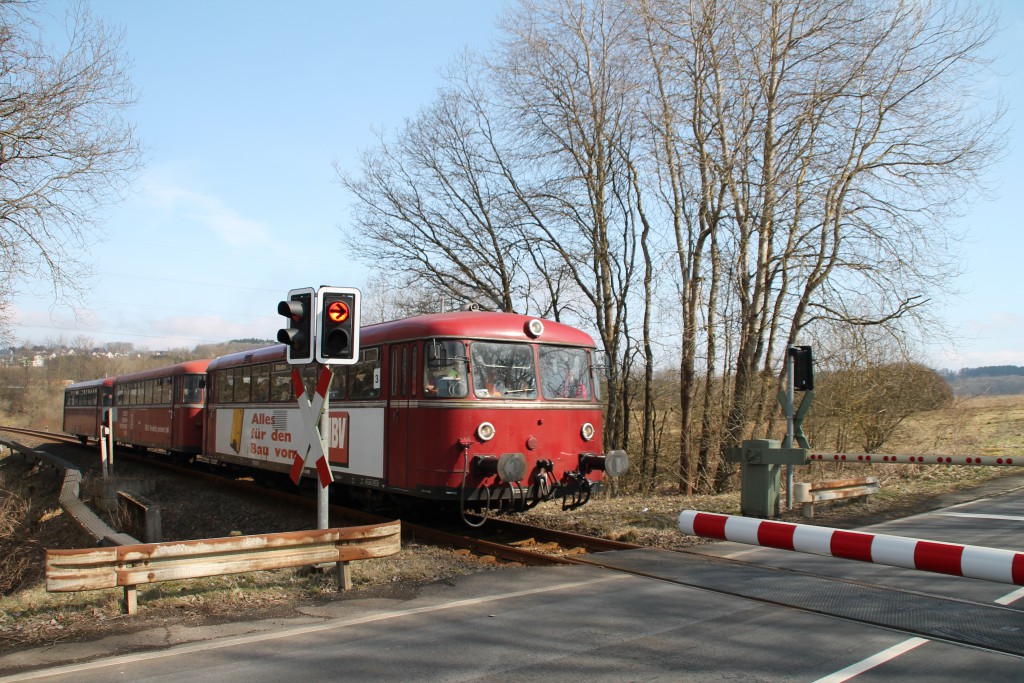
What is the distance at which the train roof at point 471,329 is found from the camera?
34.3 ft

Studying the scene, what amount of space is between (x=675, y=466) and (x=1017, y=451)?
7828 mm

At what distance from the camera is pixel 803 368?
12.3 metres

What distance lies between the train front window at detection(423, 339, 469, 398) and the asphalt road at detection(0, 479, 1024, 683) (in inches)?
110

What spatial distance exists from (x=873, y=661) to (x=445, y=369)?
20.5ft

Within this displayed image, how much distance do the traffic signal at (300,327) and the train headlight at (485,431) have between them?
9.40ft

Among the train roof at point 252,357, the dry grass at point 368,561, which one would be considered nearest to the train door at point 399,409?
the dry grass at point 368,561

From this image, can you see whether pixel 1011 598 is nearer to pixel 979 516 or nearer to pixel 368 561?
pixel 979 516

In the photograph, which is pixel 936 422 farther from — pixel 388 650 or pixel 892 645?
pixel 388 650

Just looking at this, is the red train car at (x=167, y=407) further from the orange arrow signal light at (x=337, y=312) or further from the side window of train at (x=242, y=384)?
the orange arrow signal light at (x=337, y=312)

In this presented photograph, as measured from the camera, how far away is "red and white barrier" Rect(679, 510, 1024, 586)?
14.5ft

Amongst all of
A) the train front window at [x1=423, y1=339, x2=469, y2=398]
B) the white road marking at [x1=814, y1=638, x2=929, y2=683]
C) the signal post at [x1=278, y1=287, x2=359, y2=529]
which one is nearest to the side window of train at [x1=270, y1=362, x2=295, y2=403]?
the train front window at [x1=423, y1=339, x2=469, y2=398]

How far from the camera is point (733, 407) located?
726 inches

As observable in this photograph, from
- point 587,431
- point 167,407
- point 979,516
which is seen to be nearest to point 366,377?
point 587,431

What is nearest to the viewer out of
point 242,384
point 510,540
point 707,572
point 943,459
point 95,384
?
point 707,572
